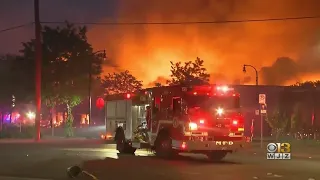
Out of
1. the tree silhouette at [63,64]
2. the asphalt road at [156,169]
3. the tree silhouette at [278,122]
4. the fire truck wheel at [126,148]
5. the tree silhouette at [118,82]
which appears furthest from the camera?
the tree silhouette at [118,82]

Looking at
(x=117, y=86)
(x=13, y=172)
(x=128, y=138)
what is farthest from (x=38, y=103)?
(x=117, y=86)

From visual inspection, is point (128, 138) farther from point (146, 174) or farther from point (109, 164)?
point (146, 174)

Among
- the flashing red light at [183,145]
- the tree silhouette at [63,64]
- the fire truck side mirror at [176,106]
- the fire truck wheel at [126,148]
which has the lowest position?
the fire truck wheel at [126,148]

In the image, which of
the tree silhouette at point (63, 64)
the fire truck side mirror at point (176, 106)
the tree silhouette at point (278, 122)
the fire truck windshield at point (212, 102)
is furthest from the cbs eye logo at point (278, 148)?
the tree silhouette at point (63, 64)

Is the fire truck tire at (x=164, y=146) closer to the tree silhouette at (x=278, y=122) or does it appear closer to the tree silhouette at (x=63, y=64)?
the tree silhouette at (x=278, y=122)

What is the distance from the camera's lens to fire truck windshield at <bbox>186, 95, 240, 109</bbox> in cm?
2036

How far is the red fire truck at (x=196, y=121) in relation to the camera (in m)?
20.0

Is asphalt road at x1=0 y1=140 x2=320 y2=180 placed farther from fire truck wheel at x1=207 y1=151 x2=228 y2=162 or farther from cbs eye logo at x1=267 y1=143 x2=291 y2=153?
fire truck wheel at x1=207 y1=151 x2=228 y2=162

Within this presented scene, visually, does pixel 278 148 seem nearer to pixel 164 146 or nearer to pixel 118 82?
pixel 164 146

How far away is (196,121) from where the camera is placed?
2002cm

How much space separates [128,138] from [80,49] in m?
26.3

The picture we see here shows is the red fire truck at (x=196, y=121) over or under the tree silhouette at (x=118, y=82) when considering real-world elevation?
under

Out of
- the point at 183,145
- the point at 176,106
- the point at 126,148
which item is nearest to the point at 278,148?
the point at 183,145

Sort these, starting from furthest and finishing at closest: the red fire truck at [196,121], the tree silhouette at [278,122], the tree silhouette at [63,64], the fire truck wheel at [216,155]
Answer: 1. the tree silhouette at [63,64]
2. the tree silhouette at [278,122]
3. the fire truck wheel at [216,155]
4. the red fire truck at [196,121]
